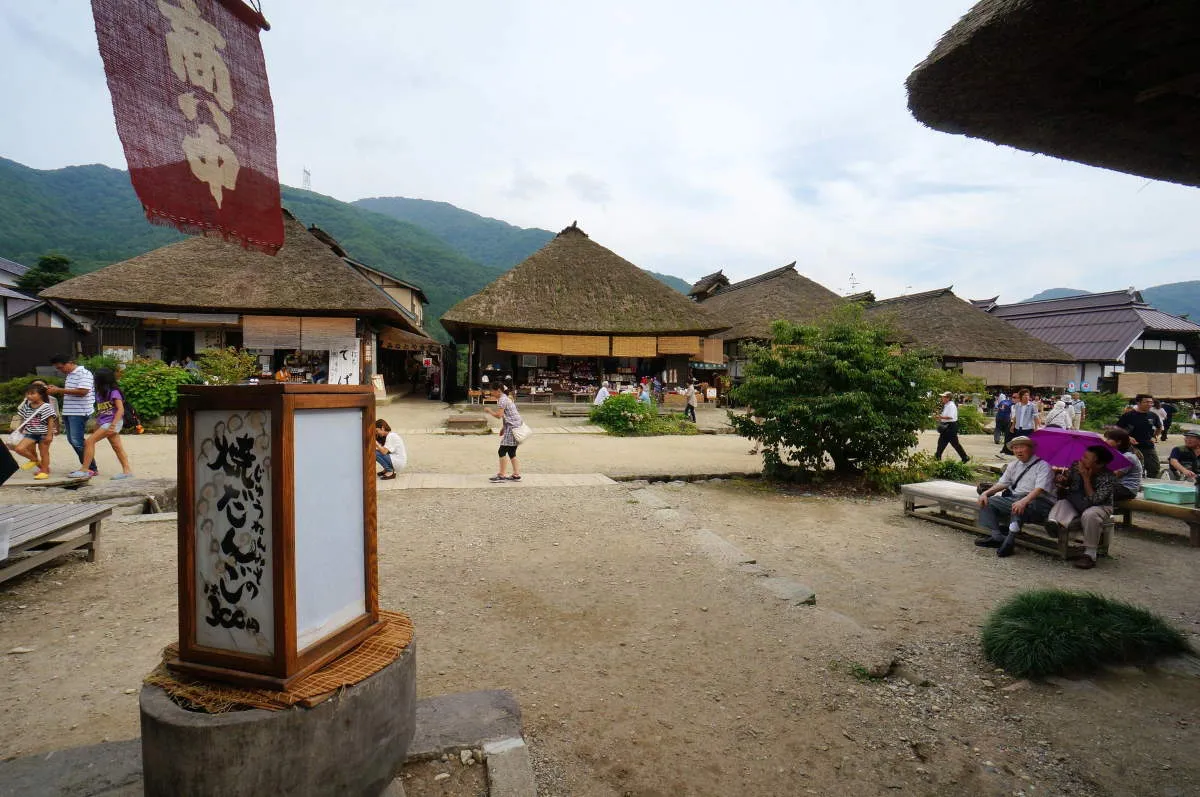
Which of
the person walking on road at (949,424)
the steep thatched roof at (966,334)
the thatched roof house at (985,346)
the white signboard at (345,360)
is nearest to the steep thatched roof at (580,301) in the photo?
the white signboard at (345,360)

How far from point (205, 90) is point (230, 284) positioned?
659 inches

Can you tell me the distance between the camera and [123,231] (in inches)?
1825

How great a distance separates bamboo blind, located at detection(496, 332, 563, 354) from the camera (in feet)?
61.6

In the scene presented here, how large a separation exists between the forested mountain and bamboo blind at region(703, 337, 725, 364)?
30.6 metres

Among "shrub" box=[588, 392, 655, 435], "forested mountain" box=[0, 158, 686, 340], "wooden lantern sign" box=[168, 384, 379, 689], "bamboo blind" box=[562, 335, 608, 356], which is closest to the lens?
"wooden lantern sign" box=[168, 384, 379, 689]

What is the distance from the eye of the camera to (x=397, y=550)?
4.79m

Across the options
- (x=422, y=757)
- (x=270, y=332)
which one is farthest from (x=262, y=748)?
(x=270, y=332)

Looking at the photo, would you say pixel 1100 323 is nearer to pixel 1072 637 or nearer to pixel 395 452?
pixel 1072 637

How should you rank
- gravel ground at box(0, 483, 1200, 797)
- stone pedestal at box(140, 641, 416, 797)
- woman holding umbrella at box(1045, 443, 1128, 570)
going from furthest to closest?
woman holding umbrella at box(1045, 443, 1128, 570)
gravel ground at box(0, 483, 1200, 797)
stone pedestal at box(140, 641, 416, 797)

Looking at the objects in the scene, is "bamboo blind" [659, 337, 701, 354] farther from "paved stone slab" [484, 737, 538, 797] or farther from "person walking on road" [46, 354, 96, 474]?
"paved stone slab" [484, 737, 538, 797]

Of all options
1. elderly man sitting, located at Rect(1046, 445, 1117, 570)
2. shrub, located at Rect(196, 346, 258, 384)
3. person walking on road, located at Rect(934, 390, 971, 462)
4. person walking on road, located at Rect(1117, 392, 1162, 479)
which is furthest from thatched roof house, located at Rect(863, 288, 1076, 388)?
Result: shrub, located at Rect(196, 346, 258, 384)

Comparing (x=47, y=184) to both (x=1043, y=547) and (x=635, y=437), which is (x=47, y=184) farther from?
(x=1043, y=547)

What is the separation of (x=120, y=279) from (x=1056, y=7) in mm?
19612

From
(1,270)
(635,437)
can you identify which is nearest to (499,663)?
(635,437)
